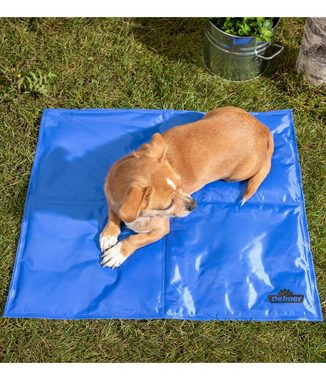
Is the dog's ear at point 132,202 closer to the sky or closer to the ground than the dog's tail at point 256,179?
closer to the sky

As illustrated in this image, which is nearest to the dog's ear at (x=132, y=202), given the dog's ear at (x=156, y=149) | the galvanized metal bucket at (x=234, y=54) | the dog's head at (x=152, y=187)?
the dog's head at (x=152, y=187)

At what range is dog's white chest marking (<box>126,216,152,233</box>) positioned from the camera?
3.95m

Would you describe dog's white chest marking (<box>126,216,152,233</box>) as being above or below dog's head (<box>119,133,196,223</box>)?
below

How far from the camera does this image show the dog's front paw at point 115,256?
14.0 feet

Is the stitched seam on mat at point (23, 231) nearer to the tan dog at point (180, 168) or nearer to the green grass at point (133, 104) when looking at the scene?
the green grass at point (133, 104)

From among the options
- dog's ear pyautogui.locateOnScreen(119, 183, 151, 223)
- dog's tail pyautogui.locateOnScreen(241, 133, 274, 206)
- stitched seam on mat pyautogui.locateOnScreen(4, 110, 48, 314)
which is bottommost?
stitched seam on mat pyautogui.locateOnScreen(4, 110, 48, 314)

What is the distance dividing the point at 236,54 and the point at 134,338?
10.7 feet

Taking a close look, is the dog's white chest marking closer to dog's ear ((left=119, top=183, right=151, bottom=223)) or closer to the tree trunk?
dog's ear ((left=119, top=183, right=151, bottom=223))

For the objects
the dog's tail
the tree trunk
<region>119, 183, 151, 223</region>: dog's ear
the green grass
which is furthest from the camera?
the tree trunk

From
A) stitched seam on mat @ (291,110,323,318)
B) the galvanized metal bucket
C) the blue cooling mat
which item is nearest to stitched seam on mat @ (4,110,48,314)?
the blue cooling mat

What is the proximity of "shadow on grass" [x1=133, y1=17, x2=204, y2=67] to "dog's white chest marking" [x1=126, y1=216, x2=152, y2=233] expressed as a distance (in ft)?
8.38

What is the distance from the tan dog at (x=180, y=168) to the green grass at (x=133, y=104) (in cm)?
79

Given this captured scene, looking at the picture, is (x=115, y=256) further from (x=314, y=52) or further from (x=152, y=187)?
(x=314, y=52)

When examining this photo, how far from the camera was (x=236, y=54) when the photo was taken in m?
5.13
